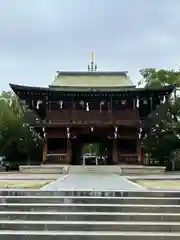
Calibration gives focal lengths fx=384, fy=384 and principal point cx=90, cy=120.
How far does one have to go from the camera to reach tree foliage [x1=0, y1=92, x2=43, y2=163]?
32.7m

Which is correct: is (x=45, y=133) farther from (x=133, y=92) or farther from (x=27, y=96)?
(x=133, y=92)

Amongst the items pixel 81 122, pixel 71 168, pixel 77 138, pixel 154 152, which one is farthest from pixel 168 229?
pixel 154 152

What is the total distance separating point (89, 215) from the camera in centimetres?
716

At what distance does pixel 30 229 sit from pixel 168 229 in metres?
2.41

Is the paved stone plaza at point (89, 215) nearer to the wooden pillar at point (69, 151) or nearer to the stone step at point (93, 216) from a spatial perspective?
the stone step at point (93, 216)

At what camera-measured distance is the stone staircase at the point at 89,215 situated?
21.0ft

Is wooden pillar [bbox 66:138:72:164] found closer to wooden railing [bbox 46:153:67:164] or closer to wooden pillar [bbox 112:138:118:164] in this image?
wooden railing [bbox 46:153:67:164]

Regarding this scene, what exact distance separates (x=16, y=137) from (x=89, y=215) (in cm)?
2653

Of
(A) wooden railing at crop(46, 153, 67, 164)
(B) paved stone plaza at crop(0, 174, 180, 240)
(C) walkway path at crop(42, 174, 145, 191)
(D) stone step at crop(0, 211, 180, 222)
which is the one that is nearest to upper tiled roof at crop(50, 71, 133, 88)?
(A) wooden railing at crop(46, 153, 67, 164)

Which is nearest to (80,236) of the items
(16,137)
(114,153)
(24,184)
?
(24,184)

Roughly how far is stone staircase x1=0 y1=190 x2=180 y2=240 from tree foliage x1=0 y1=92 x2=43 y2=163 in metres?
24.2

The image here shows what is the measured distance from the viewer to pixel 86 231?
21.8ft

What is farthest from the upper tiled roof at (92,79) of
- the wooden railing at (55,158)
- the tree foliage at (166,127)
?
the wooden railing at (55,158)

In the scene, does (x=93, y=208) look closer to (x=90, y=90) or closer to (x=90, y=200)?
(x=90, y=200)
